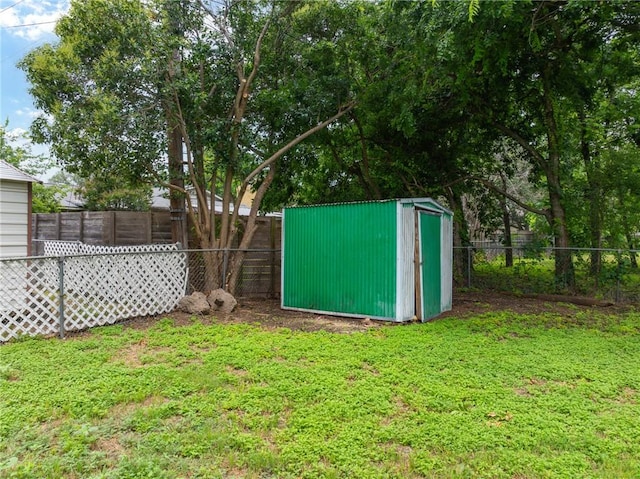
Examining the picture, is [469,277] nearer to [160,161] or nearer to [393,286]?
[393,286]

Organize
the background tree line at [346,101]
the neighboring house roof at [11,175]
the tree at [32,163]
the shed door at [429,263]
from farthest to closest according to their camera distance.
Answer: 1. the tree at [32,163]
2. the shed door at [429,263]
3. the background tree line at [346,101]
4. the neighboring house roof at [11,175]

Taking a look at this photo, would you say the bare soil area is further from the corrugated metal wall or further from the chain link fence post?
the chain link fence post

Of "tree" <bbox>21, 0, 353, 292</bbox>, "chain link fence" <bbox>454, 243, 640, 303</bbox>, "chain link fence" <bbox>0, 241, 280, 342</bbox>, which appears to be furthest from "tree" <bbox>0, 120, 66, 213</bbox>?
"chain link fence" <bbox>454, 243, 640, 303</bbox>

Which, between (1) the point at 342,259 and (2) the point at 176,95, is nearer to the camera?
(2) the point at 176,95

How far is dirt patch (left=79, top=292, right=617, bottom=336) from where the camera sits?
524cm

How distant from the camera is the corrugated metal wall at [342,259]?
5.50 meters

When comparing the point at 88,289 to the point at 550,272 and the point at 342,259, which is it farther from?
the point at 550,272

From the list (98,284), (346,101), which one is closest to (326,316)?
(98,284)

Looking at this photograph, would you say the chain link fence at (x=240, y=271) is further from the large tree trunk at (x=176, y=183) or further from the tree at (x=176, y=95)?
the large tree trunk at (x=176, y=183)

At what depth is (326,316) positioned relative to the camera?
5996mm

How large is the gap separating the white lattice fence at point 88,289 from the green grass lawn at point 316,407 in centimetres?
43

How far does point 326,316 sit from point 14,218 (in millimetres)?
4350

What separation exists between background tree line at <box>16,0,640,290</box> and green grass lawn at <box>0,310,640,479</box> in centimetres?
308

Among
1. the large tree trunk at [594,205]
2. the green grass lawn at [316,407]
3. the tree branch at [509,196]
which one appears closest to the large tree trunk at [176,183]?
the green grass lawn at [316,407]
